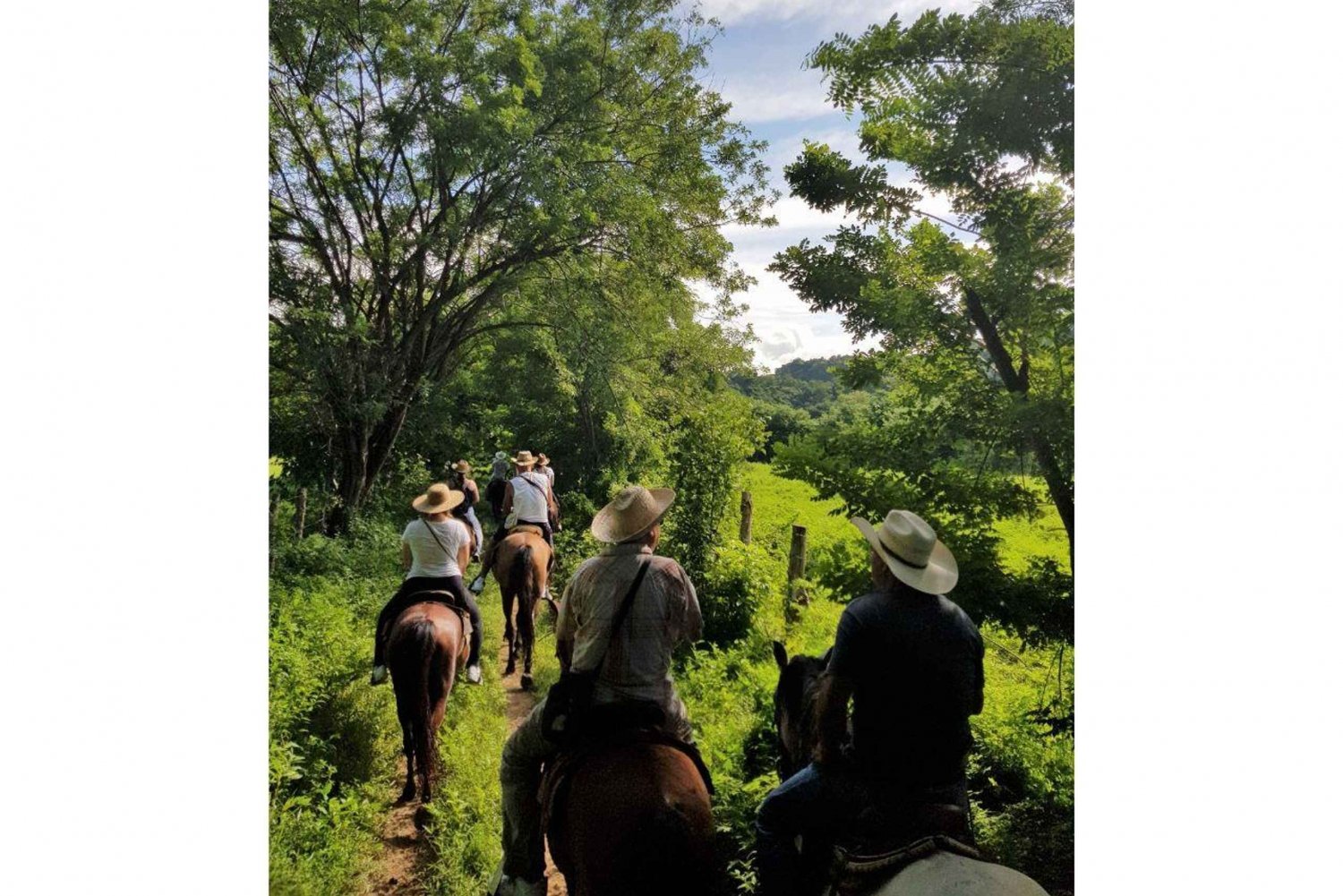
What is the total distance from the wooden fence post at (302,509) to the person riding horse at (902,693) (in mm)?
2225

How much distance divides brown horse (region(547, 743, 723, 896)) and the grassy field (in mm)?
788

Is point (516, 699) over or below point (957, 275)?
below

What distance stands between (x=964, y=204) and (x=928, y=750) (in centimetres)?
219

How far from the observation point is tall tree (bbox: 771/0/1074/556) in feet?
8.26

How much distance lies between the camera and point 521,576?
14.8ft

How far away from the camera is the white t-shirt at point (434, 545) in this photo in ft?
10.8

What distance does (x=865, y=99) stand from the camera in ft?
9.01

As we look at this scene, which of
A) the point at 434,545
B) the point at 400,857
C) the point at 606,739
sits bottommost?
the point at 400,857

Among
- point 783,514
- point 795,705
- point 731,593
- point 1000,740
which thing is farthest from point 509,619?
point 1000,740

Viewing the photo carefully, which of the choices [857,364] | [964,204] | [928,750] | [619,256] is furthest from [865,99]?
[928,750]

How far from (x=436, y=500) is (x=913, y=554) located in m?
2.28

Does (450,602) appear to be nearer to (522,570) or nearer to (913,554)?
(522,570)

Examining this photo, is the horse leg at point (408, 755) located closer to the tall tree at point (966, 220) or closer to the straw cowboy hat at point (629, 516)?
the straw cowboy hat at point (629, 516)

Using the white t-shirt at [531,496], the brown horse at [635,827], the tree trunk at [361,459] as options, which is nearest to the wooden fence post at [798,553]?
the brown horse at [635,827]
